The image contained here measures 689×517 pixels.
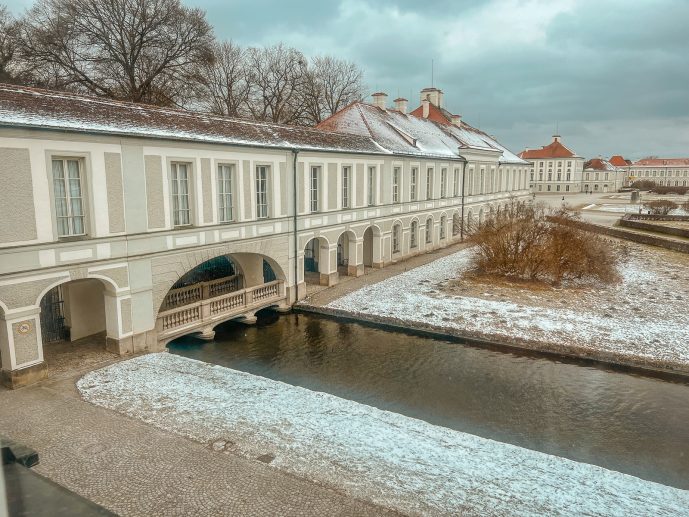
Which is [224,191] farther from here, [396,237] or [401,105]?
[401,105]

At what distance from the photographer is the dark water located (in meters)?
10.8

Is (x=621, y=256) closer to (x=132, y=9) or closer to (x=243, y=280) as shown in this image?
(x=243, y=280)

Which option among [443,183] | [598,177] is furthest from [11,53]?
[598,177]

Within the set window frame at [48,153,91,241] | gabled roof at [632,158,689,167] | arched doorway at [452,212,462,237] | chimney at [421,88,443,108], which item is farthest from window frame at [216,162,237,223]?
gabled roof at [632,158,689,167]

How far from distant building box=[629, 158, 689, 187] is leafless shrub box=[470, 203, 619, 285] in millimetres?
120701

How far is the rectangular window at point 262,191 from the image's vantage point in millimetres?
18656

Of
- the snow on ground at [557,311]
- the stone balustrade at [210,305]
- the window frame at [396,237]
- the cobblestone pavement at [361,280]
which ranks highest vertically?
the window frame at [396,237]

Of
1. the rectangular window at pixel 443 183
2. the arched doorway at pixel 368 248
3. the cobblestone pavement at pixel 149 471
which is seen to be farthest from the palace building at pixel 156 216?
the rectangular window at pixel 443 183

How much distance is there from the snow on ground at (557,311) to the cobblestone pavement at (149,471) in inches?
425

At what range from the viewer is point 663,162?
436ft

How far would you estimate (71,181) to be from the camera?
41.9 ft

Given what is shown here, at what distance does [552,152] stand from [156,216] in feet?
319

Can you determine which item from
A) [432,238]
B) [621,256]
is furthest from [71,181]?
[621,256]

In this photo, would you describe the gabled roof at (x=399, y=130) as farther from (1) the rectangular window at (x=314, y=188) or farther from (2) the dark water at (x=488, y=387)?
(2) the dark water at (x=488, y=387)
